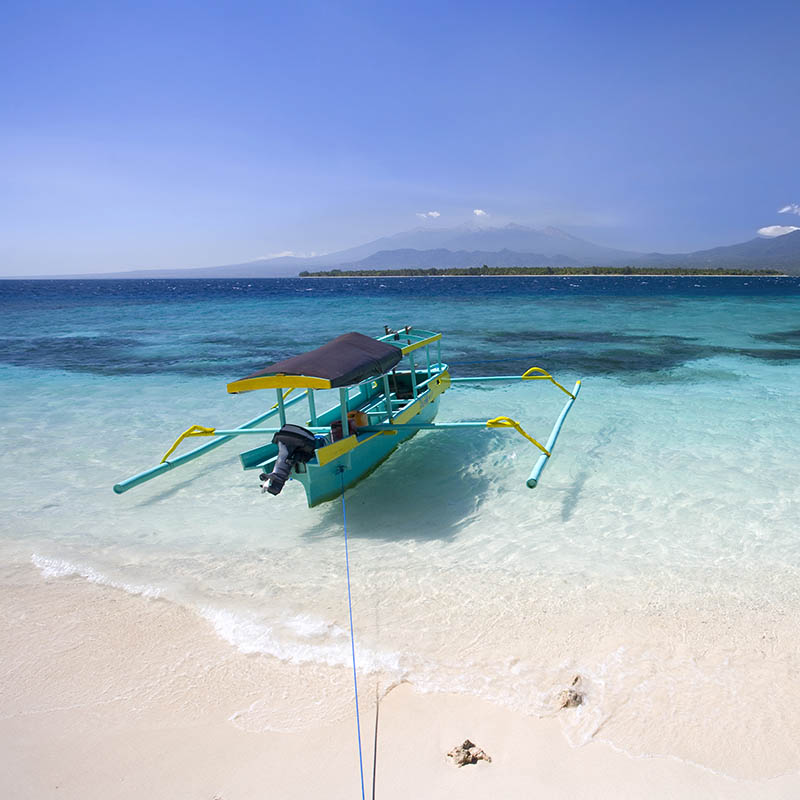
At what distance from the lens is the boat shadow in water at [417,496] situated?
6383 millimetres

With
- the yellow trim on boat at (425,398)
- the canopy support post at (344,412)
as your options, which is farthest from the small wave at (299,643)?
the yellow trim on boat at (425,398)

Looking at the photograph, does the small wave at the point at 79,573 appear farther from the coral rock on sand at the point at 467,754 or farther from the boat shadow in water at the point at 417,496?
the coral rock on sand at the point at 467,754

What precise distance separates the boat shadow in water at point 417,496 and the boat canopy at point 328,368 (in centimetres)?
155

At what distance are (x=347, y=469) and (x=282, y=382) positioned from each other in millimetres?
Result: 1364

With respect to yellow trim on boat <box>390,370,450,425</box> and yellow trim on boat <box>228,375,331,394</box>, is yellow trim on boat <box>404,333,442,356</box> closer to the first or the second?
yellow trim on boat <box>390,370,450,425</box>

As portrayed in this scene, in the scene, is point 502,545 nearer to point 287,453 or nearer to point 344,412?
point 344,412

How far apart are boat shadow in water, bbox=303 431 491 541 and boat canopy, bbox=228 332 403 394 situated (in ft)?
5.08

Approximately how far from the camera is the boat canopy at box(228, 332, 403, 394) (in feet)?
18.9

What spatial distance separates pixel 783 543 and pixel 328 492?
452 cm

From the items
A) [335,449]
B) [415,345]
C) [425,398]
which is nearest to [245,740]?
[335,449]

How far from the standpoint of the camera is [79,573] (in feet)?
18.2

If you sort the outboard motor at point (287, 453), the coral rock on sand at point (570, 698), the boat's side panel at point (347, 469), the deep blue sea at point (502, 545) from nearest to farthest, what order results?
the coral rock on sand at point (570, 698) → the deep blue sea at point (502, 545) → the outboard motor at point (287, 453) → the boat's side panel at point (347, 469)

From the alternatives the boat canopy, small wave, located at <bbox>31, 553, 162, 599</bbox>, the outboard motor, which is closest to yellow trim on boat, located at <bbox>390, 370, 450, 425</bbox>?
the boat canopy

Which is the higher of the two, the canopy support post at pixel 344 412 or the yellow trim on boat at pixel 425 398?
the canopy support post at pixel 344 412
